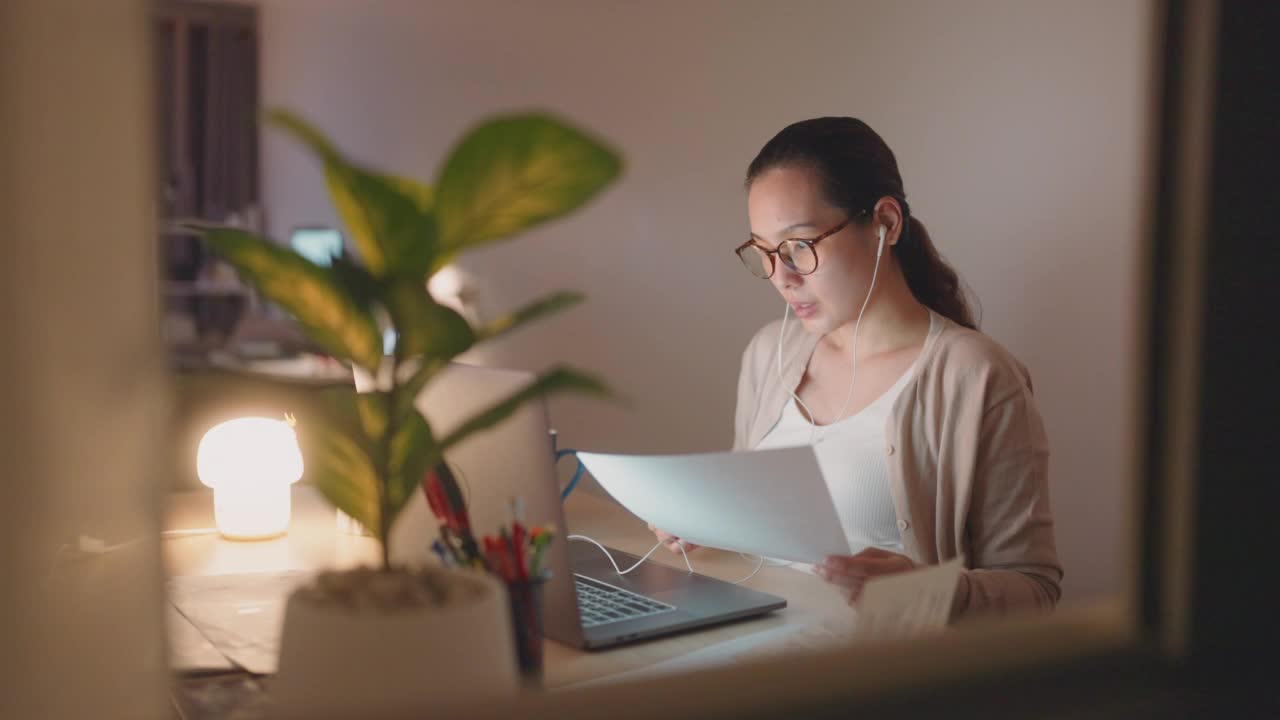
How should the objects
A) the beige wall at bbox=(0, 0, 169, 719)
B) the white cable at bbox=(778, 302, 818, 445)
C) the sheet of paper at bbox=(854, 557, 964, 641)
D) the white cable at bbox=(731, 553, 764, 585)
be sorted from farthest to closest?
the white cable at bbox=(778, 302, 818, 445) → the white cable at bbox=(731, 553, 764, 585) → the sheet of paper at bbox=(854, 557, 964, 641) → the beige wall at bbox=(0, 0, 169, 719)

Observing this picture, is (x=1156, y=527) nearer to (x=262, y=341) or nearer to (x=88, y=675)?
(x=88, y=675)

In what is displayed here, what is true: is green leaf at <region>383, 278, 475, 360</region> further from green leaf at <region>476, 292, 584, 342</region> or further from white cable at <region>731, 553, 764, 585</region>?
white cable at <region>731, 553, 764, 585</region>

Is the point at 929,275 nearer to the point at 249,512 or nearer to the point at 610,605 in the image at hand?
the point at 610,605

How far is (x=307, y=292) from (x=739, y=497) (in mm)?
554

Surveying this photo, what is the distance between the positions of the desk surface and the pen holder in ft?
0.15

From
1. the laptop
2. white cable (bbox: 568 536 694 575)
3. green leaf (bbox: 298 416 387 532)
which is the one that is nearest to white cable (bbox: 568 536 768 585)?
white cable (bbox: 568 536 694 575)

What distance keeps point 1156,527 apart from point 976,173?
3.14 ft

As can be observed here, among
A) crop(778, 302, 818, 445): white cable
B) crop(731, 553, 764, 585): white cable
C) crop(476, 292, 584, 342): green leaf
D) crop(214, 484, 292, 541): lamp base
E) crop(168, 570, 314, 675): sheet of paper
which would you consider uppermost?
crop(476, 292, 584, 342): green leaf

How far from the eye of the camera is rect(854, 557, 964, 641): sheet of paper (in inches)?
31.5

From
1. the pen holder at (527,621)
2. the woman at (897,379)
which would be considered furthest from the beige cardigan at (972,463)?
the pen holder at (527,621)

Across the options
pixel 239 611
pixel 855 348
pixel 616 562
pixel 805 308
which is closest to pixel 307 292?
pixel 239 611

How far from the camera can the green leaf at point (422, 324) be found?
1.91 feet

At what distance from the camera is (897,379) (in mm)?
1511

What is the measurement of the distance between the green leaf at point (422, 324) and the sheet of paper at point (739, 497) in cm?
42
